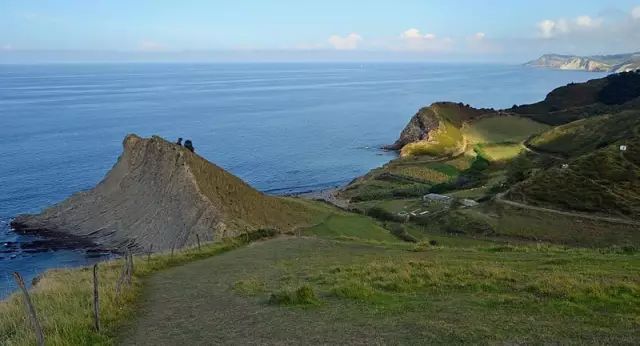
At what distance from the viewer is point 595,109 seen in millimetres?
136000

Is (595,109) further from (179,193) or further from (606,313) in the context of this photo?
(606,313)

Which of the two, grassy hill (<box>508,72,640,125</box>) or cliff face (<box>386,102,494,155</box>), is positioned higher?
grassy hill (<box>508,72,640,125</box>)

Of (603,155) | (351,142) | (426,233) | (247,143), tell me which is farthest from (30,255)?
(351,142)

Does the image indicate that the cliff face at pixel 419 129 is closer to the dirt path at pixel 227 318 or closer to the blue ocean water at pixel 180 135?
the blue ocean water at pixel 180 135

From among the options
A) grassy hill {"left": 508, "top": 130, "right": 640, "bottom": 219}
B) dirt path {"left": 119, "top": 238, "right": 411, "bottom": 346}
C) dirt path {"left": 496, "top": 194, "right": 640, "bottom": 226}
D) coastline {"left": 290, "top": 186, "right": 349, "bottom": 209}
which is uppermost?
dirt path {"left": 119, "top": 238, "right": 411, "bottom": 346}

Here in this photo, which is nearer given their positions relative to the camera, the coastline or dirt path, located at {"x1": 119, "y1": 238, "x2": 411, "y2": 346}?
dirt path, located at {"x1": 119, "y1": 238, "x2": 411, "y2": 346}

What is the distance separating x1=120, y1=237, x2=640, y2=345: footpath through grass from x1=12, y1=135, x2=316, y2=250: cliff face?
26355 mm

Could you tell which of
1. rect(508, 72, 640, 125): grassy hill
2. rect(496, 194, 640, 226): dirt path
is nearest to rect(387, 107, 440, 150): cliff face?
rect(508, 72, 640, 125): grassy hill

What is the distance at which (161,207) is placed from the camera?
5338 cm

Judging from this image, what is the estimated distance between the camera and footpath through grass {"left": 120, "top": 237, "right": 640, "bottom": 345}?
11.7 metres

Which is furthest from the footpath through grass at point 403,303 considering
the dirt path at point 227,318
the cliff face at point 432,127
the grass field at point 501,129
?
the grass field at point 501,129

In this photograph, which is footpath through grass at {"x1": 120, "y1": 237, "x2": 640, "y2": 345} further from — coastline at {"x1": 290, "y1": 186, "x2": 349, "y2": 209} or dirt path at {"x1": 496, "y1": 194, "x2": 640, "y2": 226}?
coastline at {"x1": 290, "y1": 186, "x2": 349, "y2": 209}

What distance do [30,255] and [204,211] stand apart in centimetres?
1649

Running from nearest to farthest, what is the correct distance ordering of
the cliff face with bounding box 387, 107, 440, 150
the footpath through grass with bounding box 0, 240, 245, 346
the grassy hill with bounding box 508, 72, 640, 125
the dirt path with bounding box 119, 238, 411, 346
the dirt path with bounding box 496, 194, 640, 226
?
the footpath through grass with bounding box 0, 240, 245, 346
the dirt path with bounding box 119, 238, 411, 346
the dirt path with bounding box 496, 194, 640, 226
the cliff face with bounding box 387, 107, 440, 150
the grassy hill with bounding box 508, 72, 640, 125
